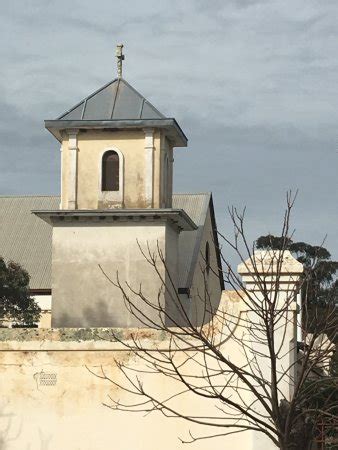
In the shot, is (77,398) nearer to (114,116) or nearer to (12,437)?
(12,437)

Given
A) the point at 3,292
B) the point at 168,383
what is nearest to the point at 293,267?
the point at 168,383

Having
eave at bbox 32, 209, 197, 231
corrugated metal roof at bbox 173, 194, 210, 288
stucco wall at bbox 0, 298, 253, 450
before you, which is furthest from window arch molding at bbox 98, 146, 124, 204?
A: stucco wall at bbox 0, 298, 253, 450

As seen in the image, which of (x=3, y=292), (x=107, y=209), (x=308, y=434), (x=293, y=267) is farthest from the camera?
(x=3, y=292)

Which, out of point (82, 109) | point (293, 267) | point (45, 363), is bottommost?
point (45, 363)

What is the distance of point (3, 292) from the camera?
38.8 m

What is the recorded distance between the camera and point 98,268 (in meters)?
31.6

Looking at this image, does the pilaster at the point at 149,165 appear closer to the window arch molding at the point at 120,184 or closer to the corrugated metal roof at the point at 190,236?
the window arch molding at the point at 120,184

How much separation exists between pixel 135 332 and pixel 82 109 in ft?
60.5

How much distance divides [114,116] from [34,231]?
19.4 m

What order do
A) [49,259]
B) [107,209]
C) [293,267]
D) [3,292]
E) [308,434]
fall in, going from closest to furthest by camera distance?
[308,434]
[293,267]
[107,209]
[3,292]
[49,259]

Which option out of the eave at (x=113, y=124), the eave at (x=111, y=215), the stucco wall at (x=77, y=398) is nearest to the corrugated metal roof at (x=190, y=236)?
the eave at (x=111, y=215)

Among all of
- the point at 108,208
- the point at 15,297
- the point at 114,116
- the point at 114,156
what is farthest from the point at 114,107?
the point at 15,297

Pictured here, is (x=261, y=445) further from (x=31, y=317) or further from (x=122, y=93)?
(x=31, y=317)

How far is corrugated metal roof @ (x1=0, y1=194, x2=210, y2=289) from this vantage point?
46.5m
